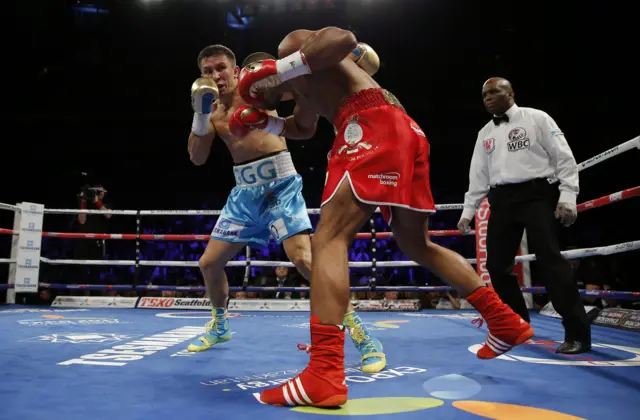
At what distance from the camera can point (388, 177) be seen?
48.0 inches

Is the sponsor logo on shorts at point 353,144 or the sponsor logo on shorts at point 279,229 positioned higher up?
the sponsor logo on shorts at point 353,144

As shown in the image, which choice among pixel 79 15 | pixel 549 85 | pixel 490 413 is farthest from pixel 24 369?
pixel 549 85

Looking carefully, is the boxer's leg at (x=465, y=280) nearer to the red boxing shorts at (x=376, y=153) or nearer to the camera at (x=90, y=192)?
the red boxing shorts at (x=376, y=153)

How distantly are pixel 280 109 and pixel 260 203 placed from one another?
22.6 feet

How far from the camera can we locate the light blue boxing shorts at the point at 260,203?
2019mm

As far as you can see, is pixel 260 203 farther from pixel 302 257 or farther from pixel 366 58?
pixel 366 58

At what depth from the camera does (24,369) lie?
4.71 feet

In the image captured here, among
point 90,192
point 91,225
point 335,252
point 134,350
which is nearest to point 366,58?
point 335,252

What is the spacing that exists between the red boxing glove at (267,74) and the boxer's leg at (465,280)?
1.62 feet

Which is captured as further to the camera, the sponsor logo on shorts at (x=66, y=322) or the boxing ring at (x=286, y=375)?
the sponsor logo on shorts at (x=66, y=322)

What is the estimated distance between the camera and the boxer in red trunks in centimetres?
110

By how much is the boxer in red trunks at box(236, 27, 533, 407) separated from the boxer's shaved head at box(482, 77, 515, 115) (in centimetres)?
94

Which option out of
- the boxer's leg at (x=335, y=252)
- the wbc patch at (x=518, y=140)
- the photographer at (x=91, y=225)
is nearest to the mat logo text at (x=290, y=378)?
the boxer's leg at (x=335, y=252)

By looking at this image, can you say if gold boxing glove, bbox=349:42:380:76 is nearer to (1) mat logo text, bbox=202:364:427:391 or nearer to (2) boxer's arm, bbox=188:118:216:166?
(2) boxer's arm, bbox=188:118:216:166
